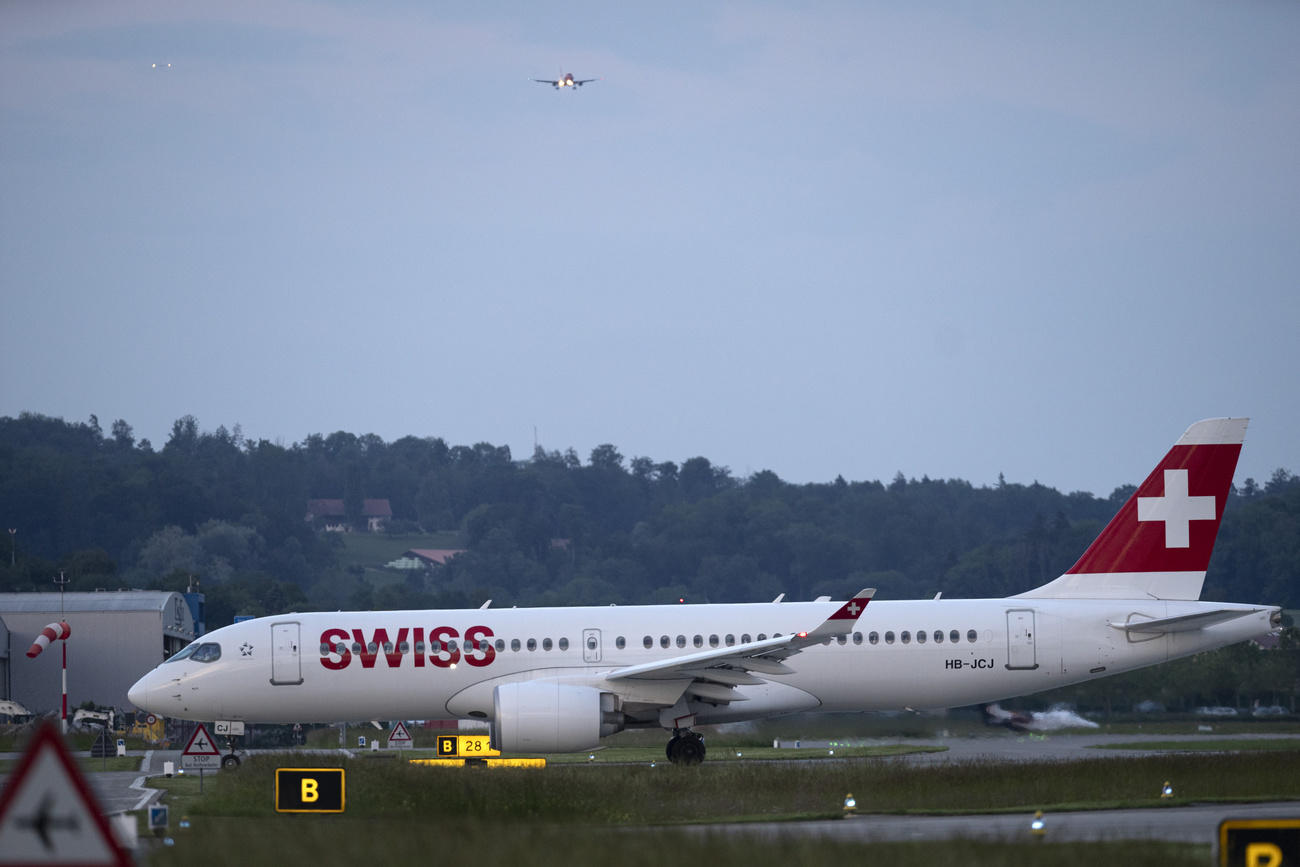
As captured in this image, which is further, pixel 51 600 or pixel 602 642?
pixel 51 600

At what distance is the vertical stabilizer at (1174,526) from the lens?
79.7 ft

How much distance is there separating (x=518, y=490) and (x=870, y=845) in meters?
149

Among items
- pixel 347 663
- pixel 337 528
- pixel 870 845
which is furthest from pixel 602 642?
pixel 337 528

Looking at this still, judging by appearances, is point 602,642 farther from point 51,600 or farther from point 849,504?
point 849,504

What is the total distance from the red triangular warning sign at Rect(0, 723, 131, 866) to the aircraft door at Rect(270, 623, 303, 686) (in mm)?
18112

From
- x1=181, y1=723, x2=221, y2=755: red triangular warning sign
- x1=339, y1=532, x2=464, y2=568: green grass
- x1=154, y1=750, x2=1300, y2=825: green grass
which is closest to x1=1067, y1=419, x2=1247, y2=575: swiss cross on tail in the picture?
x1=154, y1=750, x2=1300, y2=825: green grass

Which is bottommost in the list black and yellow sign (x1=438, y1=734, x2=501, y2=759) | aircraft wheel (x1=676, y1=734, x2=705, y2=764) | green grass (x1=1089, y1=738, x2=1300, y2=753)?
green grass (x1=1089, y1=738, x2=1300, y2=753)

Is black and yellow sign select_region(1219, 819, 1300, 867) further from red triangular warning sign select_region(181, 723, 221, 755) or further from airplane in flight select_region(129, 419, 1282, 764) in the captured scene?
red triangular warning sign select_region(181, 723, 221, 755)

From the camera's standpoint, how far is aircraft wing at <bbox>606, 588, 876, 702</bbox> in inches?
832

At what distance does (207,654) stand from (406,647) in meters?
3.56

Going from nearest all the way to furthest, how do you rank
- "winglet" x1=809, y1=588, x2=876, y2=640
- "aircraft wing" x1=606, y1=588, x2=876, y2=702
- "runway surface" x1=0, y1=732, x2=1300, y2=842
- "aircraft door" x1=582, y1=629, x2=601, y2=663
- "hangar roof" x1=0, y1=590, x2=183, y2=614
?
"runway surface" x1=0, y1=732, x2=1300, y2=842, "winglet" x1=809, y1=588, x2=876, y2=640, "aircraft wing" x1=606, y1=588, x2=876, y2=702, "aircraft door" x1=582, y1=629, x2=601, y2=663, "hangar roof" x1=0, y1=590, x2=183, y2=614

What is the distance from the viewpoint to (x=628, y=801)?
17562 millimetres

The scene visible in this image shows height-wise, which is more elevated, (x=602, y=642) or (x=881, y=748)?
(x=602, y=642)

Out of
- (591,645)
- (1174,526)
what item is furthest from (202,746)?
(1174,526)
